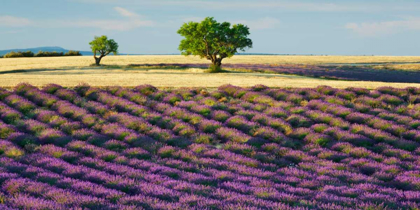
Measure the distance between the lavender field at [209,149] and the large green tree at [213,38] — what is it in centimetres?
3161

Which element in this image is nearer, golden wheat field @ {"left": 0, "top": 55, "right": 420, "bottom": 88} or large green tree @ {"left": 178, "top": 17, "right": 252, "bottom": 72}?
golden wheat field @ {"left": 0, "top": 55, "right": 420, "bottom": 88}

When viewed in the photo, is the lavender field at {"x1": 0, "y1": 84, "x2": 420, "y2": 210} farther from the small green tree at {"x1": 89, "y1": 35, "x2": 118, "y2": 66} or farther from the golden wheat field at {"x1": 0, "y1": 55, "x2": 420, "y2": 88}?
the small green tree at {"x1": 89, "y1": 35, "x2": 118, "y2": 66}

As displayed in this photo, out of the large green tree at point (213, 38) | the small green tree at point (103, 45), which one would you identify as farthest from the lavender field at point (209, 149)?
the small green tree at point (103, 45)

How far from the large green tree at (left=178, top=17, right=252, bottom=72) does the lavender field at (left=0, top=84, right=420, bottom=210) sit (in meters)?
31.6

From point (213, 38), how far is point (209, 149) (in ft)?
137

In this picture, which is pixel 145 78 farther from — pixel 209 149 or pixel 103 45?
pixel 103 45

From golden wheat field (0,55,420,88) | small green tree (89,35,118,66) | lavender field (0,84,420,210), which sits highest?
small green tree (89,35,118,66)

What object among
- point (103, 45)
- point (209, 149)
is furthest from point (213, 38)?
point (209, 149)

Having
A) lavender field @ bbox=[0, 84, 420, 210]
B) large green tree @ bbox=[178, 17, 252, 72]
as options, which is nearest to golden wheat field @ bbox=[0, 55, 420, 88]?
large green tree @ bbox=[178, 17, 252, 72]

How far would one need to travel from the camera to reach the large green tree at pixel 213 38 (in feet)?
178

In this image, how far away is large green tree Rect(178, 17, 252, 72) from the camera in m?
54.1

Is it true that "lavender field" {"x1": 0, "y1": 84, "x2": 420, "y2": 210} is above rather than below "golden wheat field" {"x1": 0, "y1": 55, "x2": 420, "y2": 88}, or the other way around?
below

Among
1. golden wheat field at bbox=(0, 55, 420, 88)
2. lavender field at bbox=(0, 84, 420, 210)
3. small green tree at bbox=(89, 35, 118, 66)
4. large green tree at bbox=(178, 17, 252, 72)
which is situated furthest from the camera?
small green tree at bbox=(89, 35, 118, 66)

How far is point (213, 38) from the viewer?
176 feet
